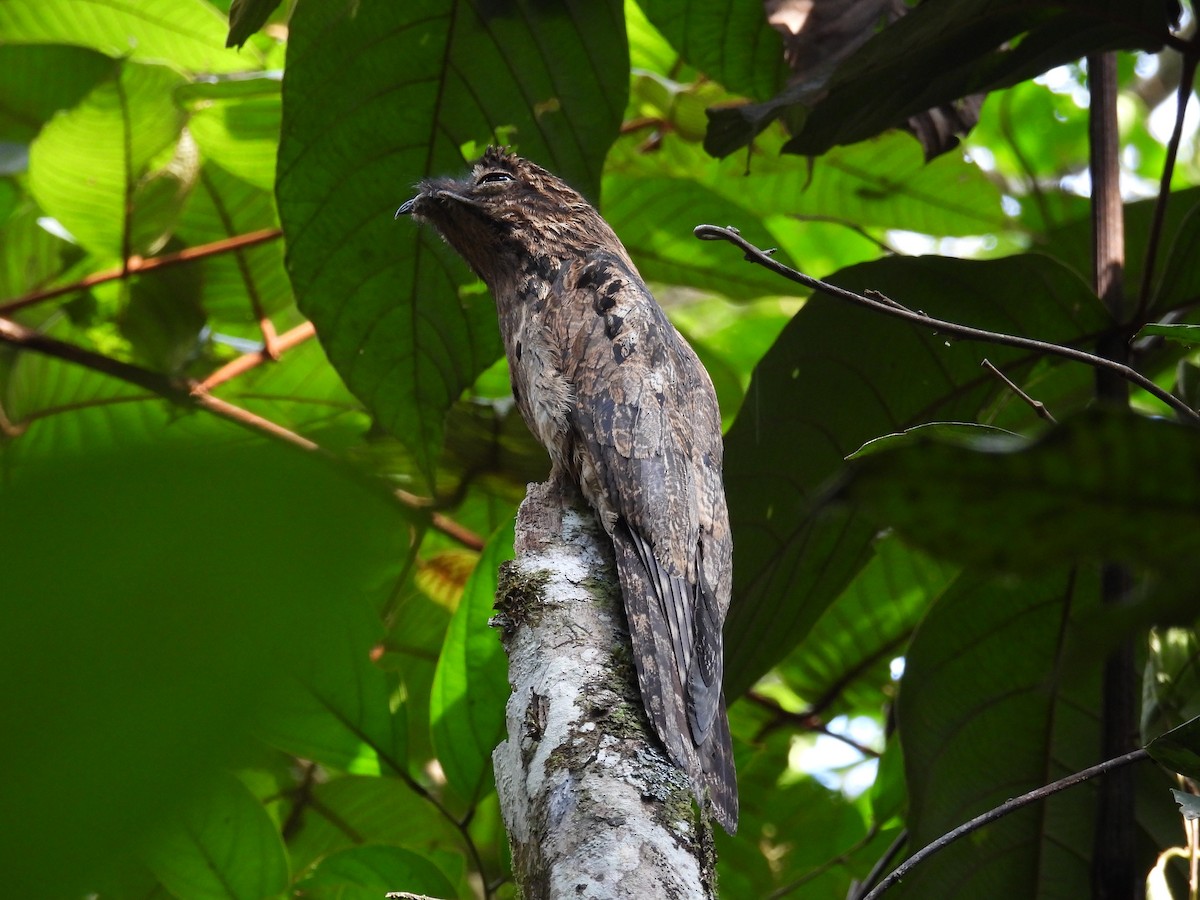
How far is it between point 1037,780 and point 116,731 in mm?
3026

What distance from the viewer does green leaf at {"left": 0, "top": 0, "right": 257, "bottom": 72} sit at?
415 cm

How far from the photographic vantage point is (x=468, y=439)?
13.0ft

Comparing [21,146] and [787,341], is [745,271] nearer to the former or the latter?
[787,341]

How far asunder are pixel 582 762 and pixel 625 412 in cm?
127

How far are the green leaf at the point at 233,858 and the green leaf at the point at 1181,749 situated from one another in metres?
1.89

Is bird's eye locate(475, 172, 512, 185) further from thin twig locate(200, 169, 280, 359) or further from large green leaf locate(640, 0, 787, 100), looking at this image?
thin twig locate(200, 169, 280, 359)

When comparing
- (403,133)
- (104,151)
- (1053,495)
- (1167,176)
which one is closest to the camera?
(1053,495)

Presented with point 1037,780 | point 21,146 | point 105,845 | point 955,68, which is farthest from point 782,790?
point 105,845

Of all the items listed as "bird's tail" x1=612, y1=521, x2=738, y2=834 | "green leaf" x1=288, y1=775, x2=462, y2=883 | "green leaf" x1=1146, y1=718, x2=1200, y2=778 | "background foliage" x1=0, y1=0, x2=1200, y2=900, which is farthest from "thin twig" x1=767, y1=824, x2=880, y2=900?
"green leaf" x1=1146, y1=718, x2=1200, y2=778

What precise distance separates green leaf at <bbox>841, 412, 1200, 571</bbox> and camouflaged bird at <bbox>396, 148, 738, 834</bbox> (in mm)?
1293

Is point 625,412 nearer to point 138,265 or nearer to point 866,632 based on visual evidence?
point 866,632

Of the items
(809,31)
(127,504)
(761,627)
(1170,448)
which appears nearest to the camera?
(127,504)

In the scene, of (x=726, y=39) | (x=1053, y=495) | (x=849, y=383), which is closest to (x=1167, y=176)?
(x=849, y=383)

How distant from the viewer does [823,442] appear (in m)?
2.99
